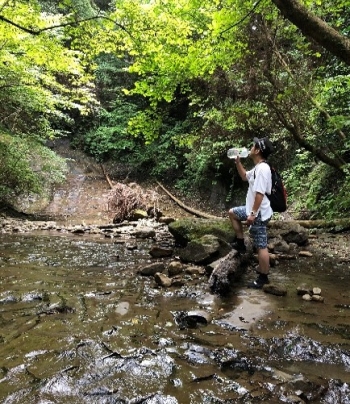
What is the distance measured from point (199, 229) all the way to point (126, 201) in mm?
6827

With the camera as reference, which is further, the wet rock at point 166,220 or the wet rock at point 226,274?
the wet rock at point 166,220

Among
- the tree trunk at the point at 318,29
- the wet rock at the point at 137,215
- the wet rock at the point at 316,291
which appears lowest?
the wet rock at the point at 137,215

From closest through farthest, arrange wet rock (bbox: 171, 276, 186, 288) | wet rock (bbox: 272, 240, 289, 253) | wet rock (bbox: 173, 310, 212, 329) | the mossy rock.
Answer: wet rock (bbox: 173, 310, 212, 329) → wet rock (bbox: 171, 276, 186, 288) → wet rock (bbox: 272, 240, 289, 253) → the mossy rock

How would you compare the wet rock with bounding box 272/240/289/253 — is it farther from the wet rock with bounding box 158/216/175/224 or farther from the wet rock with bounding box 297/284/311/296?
the wet rock with bounding box 158/216/175/224

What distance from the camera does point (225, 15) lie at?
272 inches

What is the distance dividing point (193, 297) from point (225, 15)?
5.51 metres

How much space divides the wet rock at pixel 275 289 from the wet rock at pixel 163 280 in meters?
1.28

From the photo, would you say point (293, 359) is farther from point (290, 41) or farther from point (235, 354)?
point (290, 41)

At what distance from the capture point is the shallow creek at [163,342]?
242 cm

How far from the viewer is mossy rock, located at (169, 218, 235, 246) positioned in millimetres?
6945

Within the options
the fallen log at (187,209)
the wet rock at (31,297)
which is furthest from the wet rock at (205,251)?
the fallen log at (187,209)

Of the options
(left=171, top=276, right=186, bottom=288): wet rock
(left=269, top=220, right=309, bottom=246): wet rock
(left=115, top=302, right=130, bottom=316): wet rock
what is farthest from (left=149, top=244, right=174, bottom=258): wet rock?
(left=115, top=302, right=130, bottom=316): wet rock

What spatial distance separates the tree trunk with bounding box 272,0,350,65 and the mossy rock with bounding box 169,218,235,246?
12.2ft

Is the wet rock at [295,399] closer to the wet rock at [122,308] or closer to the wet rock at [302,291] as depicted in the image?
the wet rock at [122,308]
